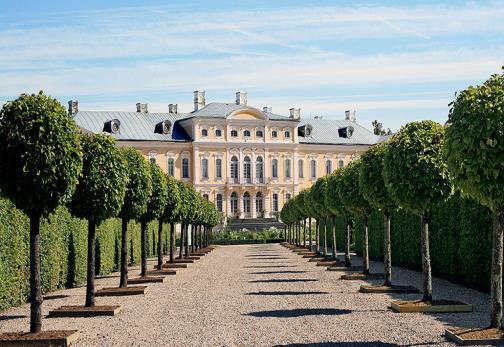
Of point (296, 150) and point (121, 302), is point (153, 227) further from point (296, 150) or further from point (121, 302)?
point (296, 150)

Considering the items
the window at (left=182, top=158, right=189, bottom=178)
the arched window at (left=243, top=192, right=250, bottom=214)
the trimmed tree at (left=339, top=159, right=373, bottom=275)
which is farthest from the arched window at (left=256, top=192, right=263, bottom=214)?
the trimmed tree at (left=339, top=159, right=373, bottom=275)

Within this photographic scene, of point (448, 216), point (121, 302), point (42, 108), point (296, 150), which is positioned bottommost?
point (121, 302)

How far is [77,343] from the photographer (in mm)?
9633

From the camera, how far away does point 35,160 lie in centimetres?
988

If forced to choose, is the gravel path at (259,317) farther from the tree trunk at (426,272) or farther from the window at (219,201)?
the window at (219,201)

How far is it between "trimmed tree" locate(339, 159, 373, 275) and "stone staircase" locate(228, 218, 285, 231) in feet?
145

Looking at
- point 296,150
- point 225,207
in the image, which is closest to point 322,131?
point 296,150

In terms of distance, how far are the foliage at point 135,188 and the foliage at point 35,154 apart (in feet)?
19.9

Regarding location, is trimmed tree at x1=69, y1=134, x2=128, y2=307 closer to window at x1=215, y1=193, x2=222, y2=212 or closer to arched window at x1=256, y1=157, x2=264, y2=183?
window at x1=215, y1=193, x2=222, y2=212

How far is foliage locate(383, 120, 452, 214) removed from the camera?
12680 millimetres

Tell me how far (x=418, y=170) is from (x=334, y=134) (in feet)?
218

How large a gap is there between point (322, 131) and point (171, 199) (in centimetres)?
5704

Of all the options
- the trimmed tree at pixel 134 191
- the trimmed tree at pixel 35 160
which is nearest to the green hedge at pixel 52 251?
the trimmed tree at pixel 134 191

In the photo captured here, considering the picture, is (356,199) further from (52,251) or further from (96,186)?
(96,186)
